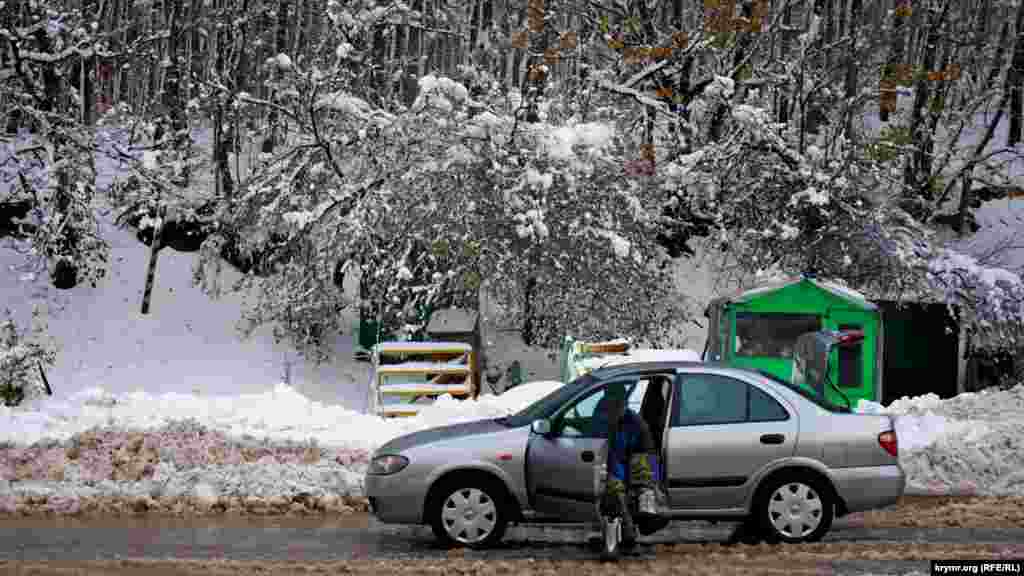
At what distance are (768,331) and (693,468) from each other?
31.8 feet

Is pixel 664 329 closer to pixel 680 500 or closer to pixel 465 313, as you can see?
pixel 465 313

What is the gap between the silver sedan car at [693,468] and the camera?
9.93m

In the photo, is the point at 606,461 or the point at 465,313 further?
the point at 465,313

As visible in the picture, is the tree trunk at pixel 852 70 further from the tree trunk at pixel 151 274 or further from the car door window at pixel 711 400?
the car door window at pixel 711 400

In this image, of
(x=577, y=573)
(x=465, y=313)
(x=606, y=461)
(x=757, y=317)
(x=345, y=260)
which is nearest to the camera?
(x=577, y=573)

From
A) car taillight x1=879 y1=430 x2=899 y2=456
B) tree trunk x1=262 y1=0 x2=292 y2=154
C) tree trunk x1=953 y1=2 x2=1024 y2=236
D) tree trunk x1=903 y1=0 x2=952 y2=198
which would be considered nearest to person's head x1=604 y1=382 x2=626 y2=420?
car taillight x1=879 y1=430 x2=899 y2=456

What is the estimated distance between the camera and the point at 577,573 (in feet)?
29.0

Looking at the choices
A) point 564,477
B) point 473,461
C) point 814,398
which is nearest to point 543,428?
point 564,477

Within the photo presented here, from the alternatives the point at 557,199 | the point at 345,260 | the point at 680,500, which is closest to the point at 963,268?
the point at 557,199

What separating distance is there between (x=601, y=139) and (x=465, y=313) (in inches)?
164

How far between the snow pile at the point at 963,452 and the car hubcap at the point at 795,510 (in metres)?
3.87

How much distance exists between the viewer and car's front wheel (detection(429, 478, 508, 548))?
1002 cm

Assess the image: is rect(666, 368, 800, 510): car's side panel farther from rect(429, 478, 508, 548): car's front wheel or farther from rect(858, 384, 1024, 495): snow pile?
rect(858, 384, 1024, 495): snow pile

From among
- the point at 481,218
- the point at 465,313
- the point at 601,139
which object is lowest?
the point at 465,313
